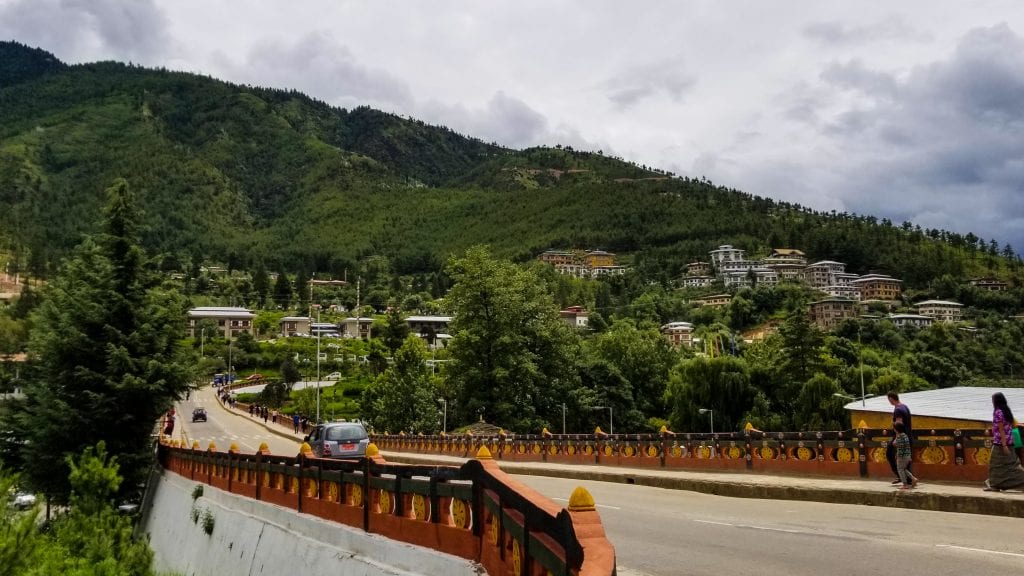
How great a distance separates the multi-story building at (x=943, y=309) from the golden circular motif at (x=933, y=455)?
153 meters

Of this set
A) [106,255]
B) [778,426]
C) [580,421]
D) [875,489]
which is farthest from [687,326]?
[875,489]

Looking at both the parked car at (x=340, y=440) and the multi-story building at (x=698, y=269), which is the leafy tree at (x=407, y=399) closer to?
the parked car at (x=340, y=440)

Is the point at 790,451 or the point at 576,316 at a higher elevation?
the point at 576,316

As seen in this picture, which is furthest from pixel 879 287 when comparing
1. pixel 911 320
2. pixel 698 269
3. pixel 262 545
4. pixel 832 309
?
pixel 262 545

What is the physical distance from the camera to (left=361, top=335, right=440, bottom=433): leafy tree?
5953 centimetres

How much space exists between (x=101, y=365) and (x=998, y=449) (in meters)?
28.8

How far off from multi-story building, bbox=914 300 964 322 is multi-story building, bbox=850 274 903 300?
22035 millimetres

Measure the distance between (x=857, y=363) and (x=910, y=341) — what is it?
32334 millimetres

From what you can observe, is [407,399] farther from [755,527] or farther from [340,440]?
[755,527]

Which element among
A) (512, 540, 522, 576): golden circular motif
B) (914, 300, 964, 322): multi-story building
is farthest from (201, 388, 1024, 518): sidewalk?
(914, 300, 964, 322): multi-story building

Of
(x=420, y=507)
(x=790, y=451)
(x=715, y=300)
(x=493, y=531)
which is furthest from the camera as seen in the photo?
(x=715, y=300)

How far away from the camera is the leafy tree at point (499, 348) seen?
47.1 meters

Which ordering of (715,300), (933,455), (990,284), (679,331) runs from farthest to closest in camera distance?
(715,300) < (990,284) < (679,331) < (933,455)

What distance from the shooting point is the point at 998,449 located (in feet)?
39.5
